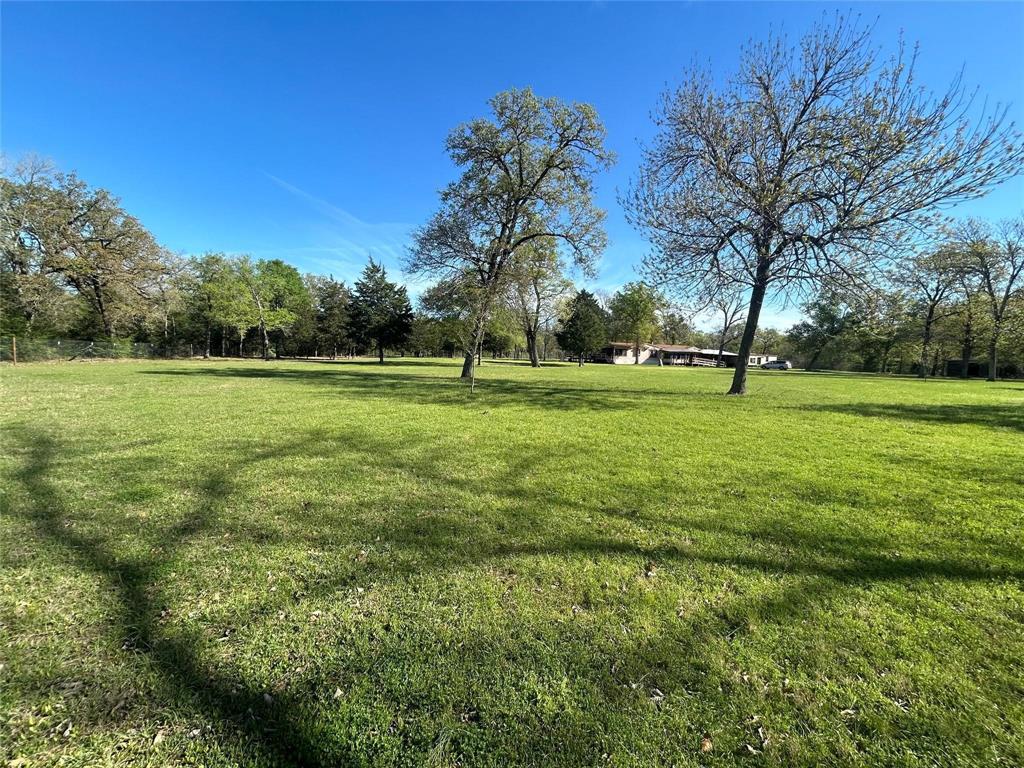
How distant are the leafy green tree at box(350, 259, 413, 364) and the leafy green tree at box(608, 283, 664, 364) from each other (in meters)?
34.0

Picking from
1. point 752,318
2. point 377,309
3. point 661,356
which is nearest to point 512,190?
point 752,318

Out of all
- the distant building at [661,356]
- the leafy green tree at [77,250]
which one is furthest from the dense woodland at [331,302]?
the distant building at [661,356]

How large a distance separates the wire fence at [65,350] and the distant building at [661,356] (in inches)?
2178

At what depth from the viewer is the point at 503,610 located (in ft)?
9.17

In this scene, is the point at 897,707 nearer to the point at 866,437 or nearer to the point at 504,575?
the point at 504,575

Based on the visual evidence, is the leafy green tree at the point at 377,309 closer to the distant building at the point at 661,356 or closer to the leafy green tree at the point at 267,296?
the leafy green tree at the point at 267,296

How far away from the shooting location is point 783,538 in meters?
3.84

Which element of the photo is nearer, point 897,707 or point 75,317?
point 897,707

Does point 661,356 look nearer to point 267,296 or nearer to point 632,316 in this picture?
point 632,316

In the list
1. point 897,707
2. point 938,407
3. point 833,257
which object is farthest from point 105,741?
point 938,407

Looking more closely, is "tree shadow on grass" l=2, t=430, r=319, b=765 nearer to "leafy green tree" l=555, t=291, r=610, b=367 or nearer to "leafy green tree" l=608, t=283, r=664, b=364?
"leafy green tree" l=555, t=291, r=610, b=367

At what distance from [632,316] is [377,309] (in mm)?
37981

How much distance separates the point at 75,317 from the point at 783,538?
50.8 metres

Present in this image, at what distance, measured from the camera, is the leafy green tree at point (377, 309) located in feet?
146
